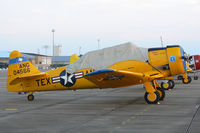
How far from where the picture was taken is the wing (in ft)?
35.2

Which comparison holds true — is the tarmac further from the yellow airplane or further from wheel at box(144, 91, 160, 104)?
the yellow airplane

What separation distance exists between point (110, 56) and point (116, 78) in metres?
1.35

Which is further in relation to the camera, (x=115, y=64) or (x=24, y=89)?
(x=24, y=89)

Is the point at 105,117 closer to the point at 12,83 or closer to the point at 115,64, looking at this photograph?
the point at 115,64

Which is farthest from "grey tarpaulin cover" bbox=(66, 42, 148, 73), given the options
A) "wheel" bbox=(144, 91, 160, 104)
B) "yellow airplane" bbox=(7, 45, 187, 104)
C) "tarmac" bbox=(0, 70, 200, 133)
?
"tarmac" bbox=(0, 70, 200, 133)

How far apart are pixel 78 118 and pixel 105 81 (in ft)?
9.85

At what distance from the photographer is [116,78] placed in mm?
11305

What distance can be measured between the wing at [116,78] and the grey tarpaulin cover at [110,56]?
2.59ft

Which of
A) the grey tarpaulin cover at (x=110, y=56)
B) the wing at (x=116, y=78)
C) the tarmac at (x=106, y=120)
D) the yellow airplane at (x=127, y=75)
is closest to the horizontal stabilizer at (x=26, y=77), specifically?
the yellow airplane at (x=127, y=75)

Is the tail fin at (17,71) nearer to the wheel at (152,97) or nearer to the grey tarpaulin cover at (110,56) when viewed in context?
the grey tarpaulin cover at (110,56)

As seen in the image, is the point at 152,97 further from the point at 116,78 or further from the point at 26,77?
the point at 26,77

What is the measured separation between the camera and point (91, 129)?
7.20m

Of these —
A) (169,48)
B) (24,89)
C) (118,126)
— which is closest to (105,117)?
(118,126)

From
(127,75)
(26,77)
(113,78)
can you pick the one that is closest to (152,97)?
(127,75)
